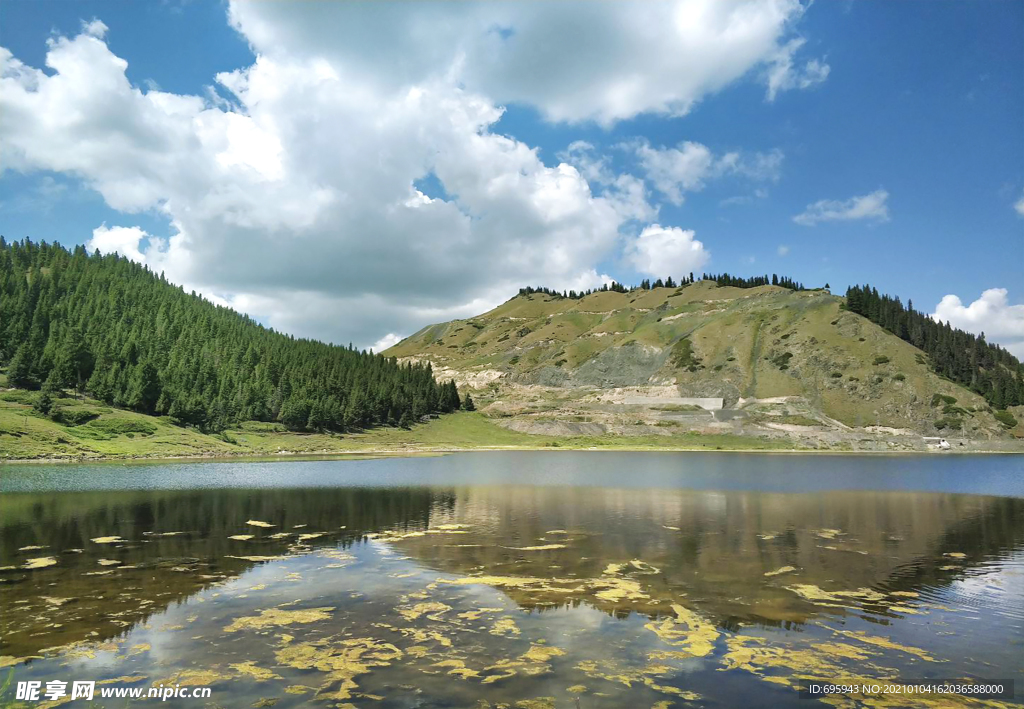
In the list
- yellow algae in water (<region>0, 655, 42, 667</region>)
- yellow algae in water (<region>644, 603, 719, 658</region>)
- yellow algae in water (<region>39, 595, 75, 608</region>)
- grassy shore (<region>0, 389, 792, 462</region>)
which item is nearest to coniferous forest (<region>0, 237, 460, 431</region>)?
grassy shore (<region>0, 389, 792, 462</region>)

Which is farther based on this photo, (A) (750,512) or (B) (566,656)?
(A) (750,512)

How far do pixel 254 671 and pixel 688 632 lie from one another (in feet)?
43.0

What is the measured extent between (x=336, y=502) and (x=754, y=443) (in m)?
139

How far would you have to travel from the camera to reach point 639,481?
73.6 meters

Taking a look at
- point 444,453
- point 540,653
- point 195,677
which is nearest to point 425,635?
point 540,653

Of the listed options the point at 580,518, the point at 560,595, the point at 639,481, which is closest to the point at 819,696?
the point at 560,595

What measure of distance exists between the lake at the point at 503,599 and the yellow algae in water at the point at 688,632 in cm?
10

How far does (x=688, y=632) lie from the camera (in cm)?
1878

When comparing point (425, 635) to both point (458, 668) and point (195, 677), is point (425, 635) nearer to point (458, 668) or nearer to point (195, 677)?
point (458, 668)

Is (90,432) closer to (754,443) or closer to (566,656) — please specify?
(566,656)

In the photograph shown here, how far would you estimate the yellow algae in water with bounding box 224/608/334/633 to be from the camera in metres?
18.9

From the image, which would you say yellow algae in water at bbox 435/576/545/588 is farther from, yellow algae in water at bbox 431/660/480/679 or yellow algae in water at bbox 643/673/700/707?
yellow algae in water at bbox 643/673/700/707

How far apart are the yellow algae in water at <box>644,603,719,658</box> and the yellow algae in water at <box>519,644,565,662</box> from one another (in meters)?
3.70

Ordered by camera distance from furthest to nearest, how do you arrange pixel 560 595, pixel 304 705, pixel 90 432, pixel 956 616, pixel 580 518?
pixel 90 432, pixel 580 518, pixel 560 595, pixel 956 616, pixel 304 705
